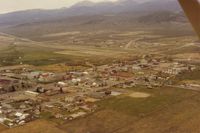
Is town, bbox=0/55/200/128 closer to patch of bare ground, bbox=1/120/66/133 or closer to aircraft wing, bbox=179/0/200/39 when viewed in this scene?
patch of bare ground, bbox=1/120/66/133

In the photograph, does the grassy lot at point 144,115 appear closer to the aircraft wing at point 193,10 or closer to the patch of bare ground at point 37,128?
the patch of bare ground at point 37,128

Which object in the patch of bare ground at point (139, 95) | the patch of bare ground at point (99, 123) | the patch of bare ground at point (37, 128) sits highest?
the patch of bare ground at point (139, 95)

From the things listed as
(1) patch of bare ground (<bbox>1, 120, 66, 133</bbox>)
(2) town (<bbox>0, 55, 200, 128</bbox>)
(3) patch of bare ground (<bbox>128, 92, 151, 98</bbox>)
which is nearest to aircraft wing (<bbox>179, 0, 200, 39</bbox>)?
(1) patch of bare ground (<bbox>1, 120, 66, 133</bbox>)

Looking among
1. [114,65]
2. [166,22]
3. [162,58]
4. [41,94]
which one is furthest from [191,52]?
[166,22]

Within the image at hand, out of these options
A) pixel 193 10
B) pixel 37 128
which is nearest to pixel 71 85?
pixel 37 128

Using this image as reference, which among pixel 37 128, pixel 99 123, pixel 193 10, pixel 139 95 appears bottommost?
pixel 37 128

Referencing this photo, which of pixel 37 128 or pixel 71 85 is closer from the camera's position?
pixel 37 128

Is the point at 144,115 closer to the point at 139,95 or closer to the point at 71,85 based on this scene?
the point at 139,95

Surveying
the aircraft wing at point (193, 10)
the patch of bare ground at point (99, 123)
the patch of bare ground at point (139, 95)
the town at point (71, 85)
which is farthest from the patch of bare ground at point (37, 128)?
the aircraft wing at point (193, 10)

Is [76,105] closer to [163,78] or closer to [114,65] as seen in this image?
[163,78]

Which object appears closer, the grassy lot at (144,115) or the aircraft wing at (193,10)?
the aircraft wing at (193,10)

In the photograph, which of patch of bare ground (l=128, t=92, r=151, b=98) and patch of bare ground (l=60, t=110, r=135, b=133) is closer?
patch of bare ground (l=60, t=110, r=135, b=133)
